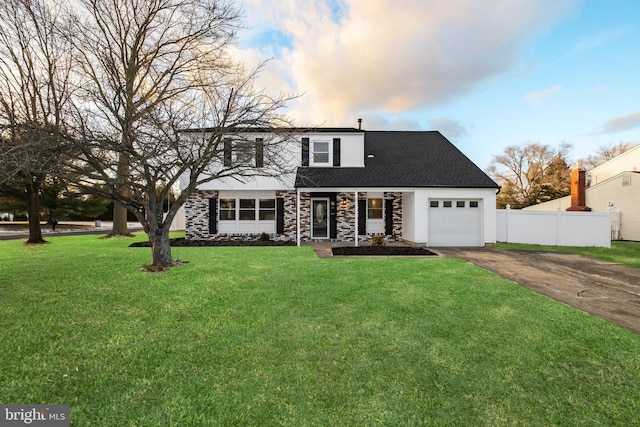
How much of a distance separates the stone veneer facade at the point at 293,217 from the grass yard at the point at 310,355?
8.88 metres

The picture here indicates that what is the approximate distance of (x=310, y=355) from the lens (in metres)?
3.51

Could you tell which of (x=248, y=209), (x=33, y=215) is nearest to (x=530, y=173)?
(x=248, y=209)

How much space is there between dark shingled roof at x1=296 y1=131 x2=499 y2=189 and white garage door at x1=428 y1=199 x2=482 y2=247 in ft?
4.02

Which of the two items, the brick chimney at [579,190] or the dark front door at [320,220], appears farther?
the brick chimney at [579,190]

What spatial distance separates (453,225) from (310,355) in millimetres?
12207

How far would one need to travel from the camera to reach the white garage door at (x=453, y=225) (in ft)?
44.8

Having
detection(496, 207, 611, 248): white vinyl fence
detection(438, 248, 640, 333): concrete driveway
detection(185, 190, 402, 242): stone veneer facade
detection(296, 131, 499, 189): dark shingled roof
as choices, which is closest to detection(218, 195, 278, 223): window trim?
detection(185, 190, 402, 242): stone veneer facade

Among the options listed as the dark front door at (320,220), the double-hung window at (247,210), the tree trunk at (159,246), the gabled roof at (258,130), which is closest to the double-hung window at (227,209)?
the double-hung window at (247,210)

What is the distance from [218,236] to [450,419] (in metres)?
14.6

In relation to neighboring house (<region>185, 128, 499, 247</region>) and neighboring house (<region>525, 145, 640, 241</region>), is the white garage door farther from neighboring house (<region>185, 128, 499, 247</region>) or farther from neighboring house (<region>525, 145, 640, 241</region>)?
neighboring house (<region>525, 145, 640, 241</region>)

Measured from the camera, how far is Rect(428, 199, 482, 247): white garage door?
13656 mm

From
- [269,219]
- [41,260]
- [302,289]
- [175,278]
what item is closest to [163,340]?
[302,289]

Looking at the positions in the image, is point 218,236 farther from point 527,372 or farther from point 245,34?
point 527,372

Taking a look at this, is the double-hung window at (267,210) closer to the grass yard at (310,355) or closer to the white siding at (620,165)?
the grass yard at (310,355)
